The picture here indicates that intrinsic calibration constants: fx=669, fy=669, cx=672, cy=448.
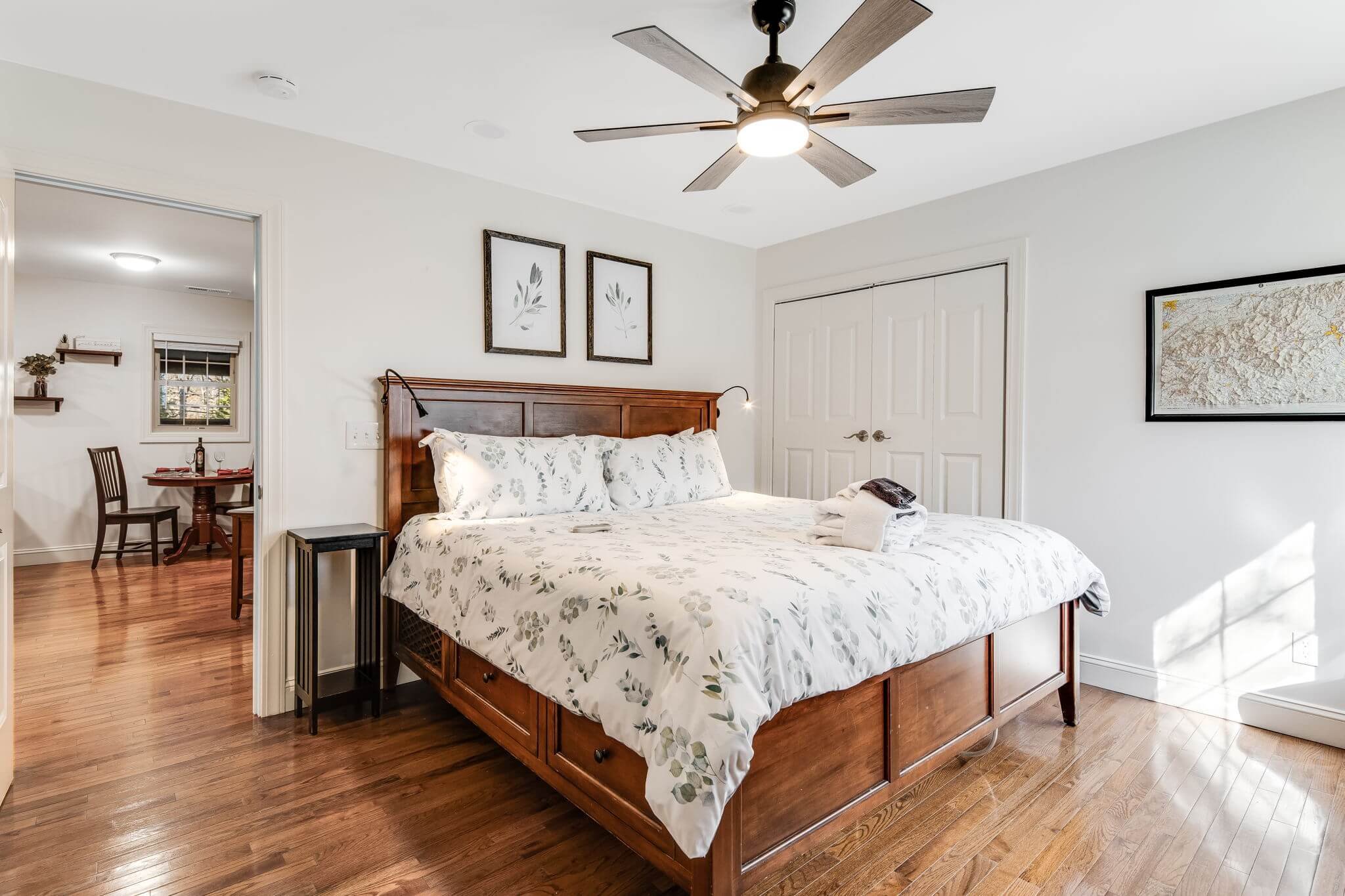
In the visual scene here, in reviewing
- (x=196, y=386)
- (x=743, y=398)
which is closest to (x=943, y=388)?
(x=743, y=398)

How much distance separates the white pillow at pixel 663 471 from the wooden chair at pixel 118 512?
4750 mm

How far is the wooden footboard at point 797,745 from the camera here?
158 cm

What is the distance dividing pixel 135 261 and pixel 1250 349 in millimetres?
7066

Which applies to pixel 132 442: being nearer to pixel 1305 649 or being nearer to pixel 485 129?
pixel 485 129

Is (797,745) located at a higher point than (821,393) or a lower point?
lower

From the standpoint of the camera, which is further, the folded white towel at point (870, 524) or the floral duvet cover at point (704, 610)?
the folded white towel at point (870, 524)

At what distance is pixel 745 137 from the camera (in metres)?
2.10

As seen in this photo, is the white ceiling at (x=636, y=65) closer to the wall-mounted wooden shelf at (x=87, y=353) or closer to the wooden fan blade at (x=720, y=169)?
the wooden fan blade at (x=720, y=169)

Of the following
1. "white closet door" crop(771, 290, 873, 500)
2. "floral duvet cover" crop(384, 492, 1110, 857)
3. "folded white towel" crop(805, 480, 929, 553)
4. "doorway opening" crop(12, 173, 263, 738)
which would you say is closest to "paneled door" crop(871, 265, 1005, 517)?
"white closet door" crop(771, 290, 873, 500)

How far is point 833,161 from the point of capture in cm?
236

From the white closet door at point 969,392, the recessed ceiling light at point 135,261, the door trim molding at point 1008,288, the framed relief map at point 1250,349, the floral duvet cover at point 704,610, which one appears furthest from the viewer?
the recessed ceiling light at point 135,261

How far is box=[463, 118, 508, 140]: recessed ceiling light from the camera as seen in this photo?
2871 millimetres

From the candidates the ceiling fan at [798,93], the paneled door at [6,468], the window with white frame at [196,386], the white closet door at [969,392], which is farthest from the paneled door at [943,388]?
the window with white frame at [196,386]

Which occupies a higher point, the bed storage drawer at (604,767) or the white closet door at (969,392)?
the white closet door at (969,392)
